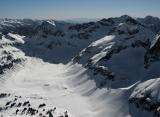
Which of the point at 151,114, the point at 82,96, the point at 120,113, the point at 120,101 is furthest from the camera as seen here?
the point at 82,96

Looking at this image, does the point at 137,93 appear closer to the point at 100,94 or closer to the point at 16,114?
the point at 100,94

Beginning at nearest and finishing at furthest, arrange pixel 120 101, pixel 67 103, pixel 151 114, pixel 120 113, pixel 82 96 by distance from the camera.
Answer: pixel 151 114 → pixel 120 113 → pixel 120 101 → pixel 67 103 → pixel 82 96

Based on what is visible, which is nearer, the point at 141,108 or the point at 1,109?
the point at 141,108

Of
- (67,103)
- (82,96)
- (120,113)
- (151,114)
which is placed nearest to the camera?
(151,114)

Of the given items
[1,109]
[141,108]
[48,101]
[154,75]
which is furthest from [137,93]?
[1,109]

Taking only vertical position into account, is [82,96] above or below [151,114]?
below

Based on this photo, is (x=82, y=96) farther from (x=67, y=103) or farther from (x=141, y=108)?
(x=141, y=108)

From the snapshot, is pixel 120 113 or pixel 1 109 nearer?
pixel 120 113

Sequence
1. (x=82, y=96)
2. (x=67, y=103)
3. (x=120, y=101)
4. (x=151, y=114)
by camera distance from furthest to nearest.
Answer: (x=82, y=96) → (x=67, y=103) → (x=120, y=101) → (x=151, y=114)

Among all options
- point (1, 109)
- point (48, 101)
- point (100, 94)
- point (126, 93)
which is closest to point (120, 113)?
point (126, 93)
